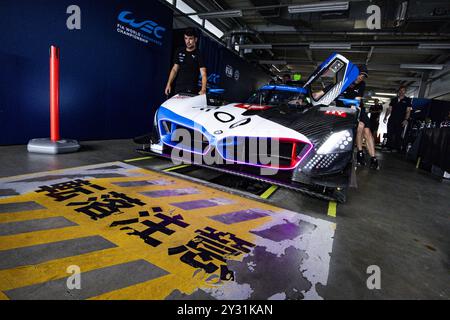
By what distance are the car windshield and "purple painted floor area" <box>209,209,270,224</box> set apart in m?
2.43

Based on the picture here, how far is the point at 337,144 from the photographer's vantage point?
2.19 meters

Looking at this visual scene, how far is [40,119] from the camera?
3562 mm

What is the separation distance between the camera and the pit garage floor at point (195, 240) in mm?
1035

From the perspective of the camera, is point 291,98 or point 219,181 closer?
point 219,181

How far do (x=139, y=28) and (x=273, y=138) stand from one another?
162 inches

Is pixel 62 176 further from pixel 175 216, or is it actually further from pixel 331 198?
pixel 331 198

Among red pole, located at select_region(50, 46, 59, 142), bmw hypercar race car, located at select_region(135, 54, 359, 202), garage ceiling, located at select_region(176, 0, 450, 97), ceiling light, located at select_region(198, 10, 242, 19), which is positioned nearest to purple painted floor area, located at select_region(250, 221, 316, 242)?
bmw hypercar race car, located at select_region(135, 54, 359, 202)

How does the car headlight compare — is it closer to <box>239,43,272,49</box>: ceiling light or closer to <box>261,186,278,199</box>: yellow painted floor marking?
<box>261,186,278,199</box>: yellow painted floor marking

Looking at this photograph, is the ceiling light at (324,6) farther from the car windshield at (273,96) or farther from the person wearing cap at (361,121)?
the car windshield at (273,96)

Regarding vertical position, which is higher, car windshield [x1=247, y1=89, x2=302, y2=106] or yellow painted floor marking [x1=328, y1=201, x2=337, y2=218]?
car windshield [x1=247, y1=89, x2=302, y2=106]

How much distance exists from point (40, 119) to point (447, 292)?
449 cm

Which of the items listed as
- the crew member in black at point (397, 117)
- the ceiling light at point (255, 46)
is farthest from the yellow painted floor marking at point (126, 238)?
the ceiling light at point (255, 46)

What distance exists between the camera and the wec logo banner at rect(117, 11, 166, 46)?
4543 millimetres
